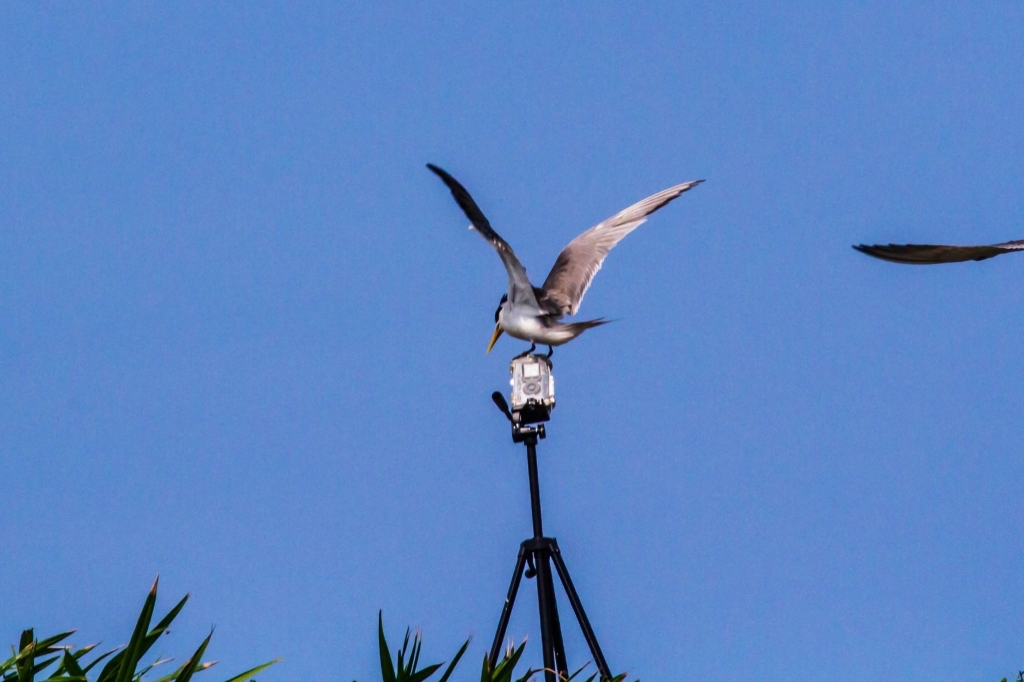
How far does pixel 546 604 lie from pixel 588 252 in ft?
11.1

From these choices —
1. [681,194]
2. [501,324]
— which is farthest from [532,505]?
[681,194]

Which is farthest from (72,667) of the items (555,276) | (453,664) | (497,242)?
(555,276)

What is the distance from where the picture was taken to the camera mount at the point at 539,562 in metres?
6.37

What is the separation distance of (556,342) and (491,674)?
104 inches

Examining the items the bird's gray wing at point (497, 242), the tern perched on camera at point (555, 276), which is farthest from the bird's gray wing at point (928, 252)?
the bird's gray wing at point (497, 242)

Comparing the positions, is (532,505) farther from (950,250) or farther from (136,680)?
(950,250)

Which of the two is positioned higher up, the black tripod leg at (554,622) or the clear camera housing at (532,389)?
the clear camera housing at (532,389)

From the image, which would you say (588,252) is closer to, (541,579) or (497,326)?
(497,326)

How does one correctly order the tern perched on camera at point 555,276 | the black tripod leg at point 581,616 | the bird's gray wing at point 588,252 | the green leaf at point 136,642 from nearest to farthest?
1. the green leaf at point 136,642
2. the black tripod leg at point 581,616
3. the tern perched on camera at point 555,276
4. the bird's gray wing at point 588,252

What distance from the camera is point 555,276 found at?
8.84m

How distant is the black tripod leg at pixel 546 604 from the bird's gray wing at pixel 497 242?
1.96 m

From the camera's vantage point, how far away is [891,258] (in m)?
6.77

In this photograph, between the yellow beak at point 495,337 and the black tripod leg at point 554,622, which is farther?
the yellow beak at point 495,337

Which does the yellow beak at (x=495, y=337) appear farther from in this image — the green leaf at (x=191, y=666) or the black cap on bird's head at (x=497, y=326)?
the green leaf at (x=191, y=666)
